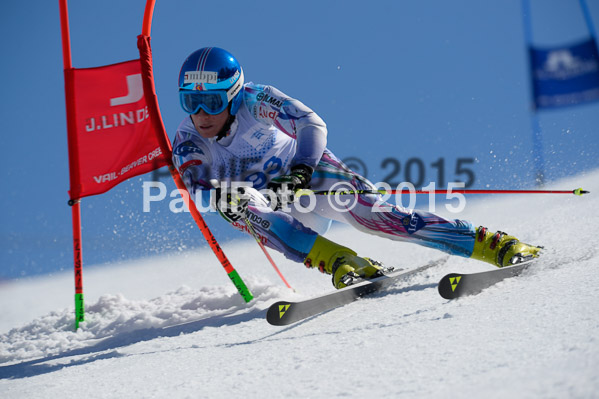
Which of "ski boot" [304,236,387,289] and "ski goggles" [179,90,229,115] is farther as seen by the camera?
"ski goggles" [179,90,229,115]

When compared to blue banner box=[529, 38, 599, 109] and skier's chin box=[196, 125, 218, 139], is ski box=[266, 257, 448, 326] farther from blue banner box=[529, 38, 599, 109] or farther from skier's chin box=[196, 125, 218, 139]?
blue banner box=[529, 38, 599, 109]

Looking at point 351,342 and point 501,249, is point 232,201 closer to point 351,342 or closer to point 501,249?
point 351,342

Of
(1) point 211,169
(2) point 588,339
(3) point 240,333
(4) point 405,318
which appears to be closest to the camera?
(2) point 588,339

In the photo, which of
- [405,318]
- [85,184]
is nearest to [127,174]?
[85,184]

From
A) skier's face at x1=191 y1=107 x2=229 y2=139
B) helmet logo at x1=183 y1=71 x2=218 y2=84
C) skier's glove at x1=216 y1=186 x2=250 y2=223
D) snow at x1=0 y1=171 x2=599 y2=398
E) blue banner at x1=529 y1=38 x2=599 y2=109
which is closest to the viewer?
snow at x1=0 y1=171 x2=599 y2=398

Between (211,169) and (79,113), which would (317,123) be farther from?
(79,113)

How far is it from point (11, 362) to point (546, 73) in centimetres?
665

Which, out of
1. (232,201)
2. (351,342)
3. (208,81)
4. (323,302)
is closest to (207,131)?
(208,81)

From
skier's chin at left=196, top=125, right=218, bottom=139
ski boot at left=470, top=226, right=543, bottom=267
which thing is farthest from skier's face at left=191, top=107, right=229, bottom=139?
ski boot at left=470, top=226, right=543, bottom=267

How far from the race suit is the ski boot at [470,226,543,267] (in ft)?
0.17

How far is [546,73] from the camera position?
7.18 meters

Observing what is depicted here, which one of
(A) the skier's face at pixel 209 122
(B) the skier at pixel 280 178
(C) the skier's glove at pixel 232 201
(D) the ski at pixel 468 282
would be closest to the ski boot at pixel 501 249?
(B) the skier at pixel 280 178

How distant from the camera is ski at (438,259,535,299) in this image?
2.50 meters

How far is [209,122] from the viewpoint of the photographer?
3521mm
